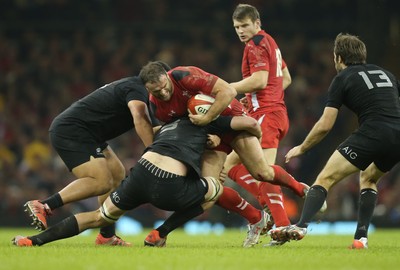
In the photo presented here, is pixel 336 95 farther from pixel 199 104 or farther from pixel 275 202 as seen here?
pixel 275 202

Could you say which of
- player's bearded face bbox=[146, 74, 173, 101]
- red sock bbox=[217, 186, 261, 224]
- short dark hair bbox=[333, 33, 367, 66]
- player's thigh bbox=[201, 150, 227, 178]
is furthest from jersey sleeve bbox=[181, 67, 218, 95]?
short dark hair bbox=[333, 33, 367, 66]

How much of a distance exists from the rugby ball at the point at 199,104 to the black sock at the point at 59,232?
5.28 feet

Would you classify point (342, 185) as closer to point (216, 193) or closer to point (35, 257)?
point (216, 193)

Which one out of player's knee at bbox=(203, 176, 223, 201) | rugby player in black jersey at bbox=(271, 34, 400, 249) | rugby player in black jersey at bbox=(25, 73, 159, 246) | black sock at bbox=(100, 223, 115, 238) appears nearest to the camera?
rugby player in black jersey at bbox=(271, 34, 400, 249)

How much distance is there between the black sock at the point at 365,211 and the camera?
28.7ft

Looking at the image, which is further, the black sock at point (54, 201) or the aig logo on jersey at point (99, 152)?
the aig logo on jersey at point (99, 152)

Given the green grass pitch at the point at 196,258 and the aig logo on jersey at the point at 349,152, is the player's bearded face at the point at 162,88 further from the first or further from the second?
the aig logo on jersey at the point at 349,152

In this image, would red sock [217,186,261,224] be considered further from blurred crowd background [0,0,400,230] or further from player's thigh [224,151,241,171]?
blurred crowd background [0,0,400,230]

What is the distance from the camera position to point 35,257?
748 centimetres

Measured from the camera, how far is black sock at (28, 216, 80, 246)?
853 cm

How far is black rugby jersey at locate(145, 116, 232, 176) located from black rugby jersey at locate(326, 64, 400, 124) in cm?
115

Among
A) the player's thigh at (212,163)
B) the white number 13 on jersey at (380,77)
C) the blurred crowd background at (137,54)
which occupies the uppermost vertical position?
the white number 13 on jersey at (380,77)

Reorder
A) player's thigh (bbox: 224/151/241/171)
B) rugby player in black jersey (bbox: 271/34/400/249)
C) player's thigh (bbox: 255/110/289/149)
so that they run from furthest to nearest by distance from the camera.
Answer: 1. player's thigh (bbox: 224/151/241/171)
2. player's thigh (bbox: 255/110/289/149)
3. rugby player in black jersey (bbox: 271/34/400/249)

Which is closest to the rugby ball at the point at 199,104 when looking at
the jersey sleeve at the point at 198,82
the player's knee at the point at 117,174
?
the jersey sleeve at the point at 198,82
